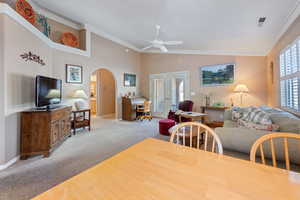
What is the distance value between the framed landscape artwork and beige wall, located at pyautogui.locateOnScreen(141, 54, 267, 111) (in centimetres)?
15

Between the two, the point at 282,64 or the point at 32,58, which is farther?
the point at 282,64

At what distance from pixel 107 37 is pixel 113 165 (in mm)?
5794

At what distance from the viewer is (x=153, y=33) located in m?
4.79

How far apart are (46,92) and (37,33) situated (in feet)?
4.48

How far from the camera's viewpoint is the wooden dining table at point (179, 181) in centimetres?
61

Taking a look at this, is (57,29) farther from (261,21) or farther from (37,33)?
(261,21)

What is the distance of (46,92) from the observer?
2.97 m

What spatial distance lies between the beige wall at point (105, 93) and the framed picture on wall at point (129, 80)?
46.3 inches

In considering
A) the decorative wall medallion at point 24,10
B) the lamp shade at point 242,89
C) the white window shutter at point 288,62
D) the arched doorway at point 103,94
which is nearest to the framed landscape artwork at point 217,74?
the lamp shade at point 242,89

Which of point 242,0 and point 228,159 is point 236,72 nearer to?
point 242,0

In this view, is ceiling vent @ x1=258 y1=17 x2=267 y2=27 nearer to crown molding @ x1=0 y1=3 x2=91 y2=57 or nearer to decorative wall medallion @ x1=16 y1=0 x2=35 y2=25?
crown molding @ x1=0 y1=3 x2=91 y2=57

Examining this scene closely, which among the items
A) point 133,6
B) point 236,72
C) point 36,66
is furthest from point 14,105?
point 236,72

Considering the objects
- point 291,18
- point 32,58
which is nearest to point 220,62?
point 291,18

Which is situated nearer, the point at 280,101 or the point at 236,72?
the point at 280,101
